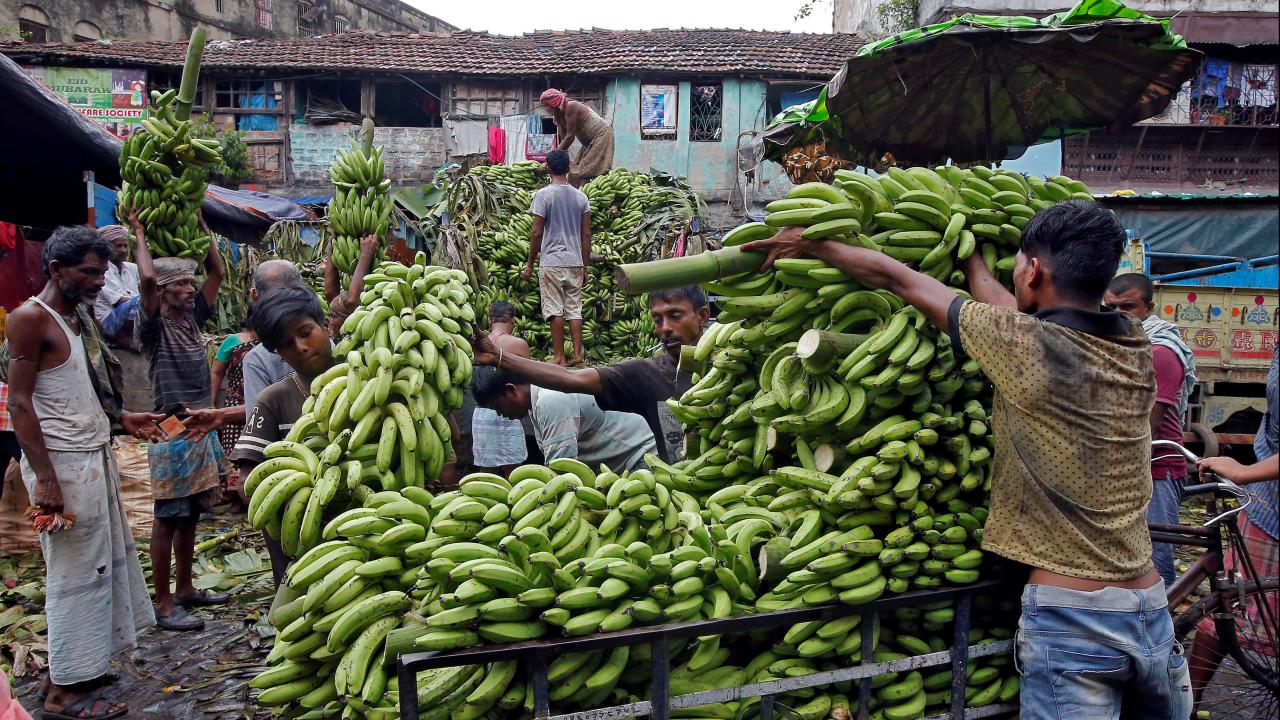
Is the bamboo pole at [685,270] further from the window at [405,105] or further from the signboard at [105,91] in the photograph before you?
the signboard at [105,91]

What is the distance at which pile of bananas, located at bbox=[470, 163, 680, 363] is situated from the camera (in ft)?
28.5

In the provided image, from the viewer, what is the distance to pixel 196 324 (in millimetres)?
5473

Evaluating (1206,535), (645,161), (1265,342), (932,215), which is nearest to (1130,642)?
(932,215)

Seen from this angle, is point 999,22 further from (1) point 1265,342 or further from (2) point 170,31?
(2) point 170,31

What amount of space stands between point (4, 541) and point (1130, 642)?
779 centimetres

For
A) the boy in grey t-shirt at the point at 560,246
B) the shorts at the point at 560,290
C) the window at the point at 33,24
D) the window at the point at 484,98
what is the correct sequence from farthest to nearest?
the window at the point at 33,24 < the window at the point at 484,98 < the shorts at the point at 560,290 < the boy in grey t-shirt at the point at 560,246

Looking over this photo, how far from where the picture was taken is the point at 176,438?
4875 mm

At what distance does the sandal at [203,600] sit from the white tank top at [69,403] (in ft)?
5.36

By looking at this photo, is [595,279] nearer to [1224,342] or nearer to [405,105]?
[1224,342]

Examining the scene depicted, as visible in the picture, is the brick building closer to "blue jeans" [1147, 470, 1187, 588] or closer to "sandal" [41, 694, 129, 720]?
"blue jeans" [1147, 470, 1187, 588]

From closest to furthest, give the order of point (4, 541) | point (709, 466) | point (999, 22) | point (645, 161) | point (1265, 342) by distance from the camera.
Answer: point (709, 466) → point (999, 22) → point (4, 541) → point (1265, 342) → point (645, 161)

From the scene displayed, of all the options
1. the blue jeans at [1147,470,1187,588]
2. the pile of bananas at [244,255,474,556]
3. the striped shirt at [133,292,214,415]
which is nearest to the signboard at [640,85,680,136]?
the striped shirt at [133,292,214,415]

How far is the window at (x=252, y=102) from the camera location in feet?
64.4

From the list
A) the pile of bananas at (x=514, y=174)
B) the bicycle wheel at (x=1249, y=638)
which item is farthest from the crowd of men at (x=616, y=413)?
the pile of bananas at (x=514, y=174)
